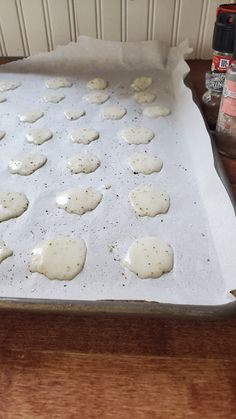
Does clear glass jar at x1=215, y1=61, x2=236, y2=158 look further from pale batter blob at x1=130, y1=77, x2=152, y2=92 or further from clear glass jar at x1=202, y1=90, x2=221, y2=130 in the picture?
pale batter blob at x1=130, y1=77, x2=152, y2=92

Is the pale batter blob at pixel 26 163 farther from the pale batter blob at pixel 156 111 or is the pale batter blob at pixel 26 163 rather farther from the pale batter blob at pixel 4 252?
the pale batter blob at pixel 156 111

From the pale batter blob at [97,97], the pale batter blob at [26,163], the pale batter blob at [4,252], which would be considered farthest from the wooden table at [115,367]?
the pale batter blob at [97,97]

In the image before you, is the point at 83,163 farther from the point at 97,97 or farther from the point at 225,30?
the point at 225,30

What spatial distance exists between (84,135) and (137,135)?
134 millimetres

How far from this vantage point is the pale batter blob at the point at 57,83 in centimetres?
114

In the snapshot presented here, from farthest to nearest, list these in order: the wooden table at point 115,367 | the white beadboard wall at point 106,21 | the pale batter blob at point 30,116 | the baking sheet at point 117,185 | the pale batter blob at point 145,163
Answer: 1. the white beadboard wall at point 106,21
2. the pale batter blob at point 30,116
3. the pale batter blob at point 145,163
4. the baking sheet at point 117,185
5. the wooden table at point 115,367

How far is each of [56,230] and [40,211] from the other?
63 mm

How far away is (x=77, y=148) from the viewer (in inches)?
36.1

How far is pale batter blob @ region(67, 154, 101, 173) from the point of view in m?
0.85

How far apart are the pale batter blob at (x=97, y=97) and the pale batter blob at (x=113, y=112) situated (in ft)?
0.16

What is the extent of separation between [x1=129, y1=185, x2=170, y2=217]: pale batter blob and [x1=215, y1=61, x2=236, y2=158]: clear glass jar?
0.61ft

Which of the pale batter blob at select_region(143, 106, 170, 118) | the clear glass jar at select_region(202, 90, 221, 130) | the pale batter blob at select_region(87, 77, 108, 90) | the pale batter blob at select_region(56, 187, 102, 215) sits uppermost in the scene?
the clear glass jar at select_region(202, 90, 221, 130)

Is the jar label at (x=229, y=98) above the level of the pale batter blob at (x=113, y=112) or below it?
above

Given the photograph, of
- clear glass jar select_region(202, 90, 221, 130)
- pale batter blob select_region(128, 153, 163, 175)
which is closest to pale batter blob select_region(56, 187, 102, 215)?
pale batter blob select_region(128, 153, 163, 175)
